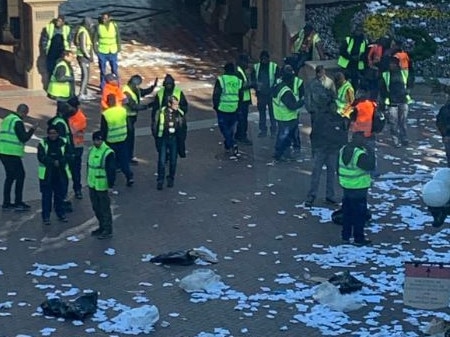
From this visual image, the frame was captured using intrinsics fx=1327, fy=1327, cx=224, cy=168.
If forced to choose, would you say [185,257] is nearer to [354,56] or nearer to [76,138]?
[76,138]

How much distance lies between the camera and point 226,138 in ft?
73.0

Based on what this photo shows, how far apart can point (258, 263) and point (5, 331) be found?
3.74 metres

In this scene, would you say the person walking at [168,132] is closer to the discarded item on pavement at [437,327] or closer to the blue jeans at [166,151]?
the blue jeans at [166,151]

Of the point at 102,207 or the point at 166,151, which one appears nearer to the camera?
the point at 102,207

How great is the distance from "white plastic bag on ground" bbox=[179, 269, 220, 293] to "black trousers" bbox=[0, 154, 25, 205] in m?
4.10

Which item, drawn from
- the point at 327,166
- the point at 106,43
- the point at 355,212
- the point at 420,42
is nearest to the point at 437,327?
the point at 355,212

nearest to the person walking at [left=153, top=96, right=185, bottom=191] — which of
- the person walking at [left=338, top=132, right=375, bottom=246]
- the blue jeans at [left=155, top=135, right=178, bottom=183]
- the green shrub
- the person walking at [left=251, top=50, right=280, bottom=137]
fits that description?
the blue jeans at [left=155, top=135, right=178, bottom=183]

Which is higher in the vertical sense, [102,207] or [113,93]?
[113,93]

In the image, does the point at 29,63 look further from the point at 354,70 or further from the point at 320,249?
the point at 320,249

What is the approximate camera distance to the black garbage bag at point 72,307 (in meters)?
15.1

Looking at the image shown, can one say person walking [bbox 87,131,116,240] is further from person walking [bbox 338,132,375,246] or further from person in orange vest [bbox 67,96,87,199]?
person walking [bbox 338,132,375,246]

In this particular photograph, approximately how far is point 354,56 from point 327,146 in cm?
A: 633

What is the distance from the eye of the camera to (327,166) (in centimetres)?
1969

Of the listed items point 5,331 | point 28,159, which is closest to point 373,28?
point 28,159
